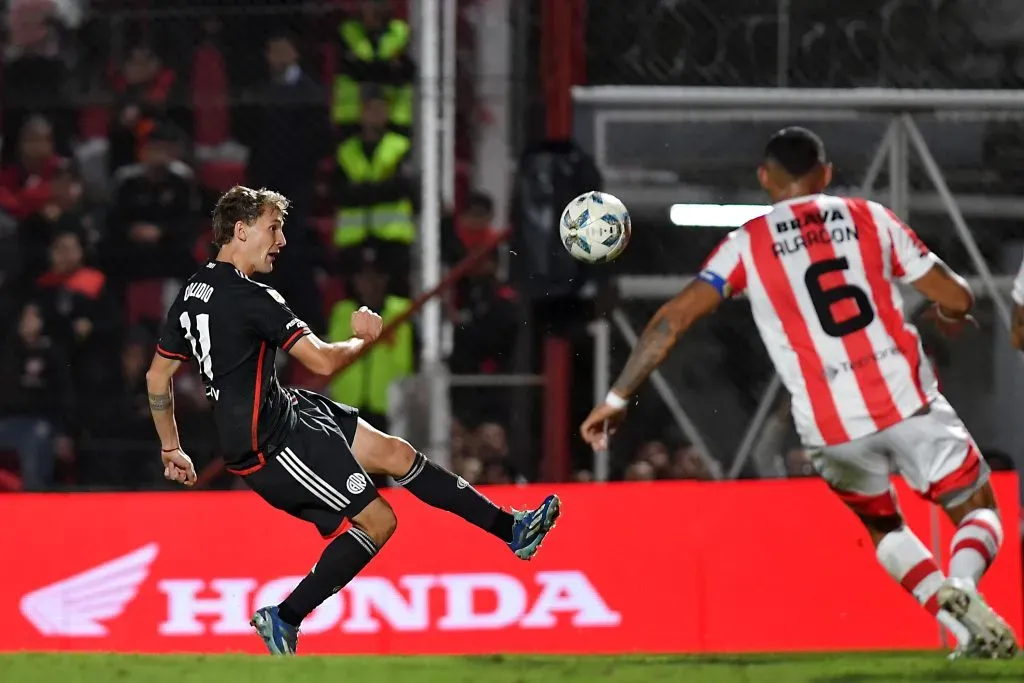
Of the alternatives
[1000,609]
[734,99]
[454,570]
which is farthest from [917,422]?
[734,99]

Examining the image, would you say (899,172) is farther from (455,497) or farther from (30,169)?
(30,169)

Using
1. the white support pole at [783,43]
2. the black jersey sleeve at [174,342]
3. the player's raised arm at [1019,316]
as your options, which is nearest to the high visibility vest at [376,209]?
the white support pole at [783,43]

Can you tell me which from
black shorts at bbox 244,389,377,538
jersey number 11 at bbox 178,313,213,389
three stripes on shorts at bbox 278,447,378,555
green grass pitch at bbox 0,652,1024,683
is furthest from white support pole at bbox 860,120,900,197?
jersey number 11 at bbox 178,313,213,389

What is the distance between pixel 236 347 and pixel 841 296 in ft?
6.83

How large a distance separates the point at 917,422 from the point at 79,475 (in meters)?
4.79

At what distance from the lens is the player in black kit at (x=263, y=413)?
5840 millimetres

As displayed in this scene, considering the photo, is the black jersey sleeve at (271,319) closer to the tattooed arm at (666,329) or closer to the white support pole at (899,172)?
the tattooed arm at (666,329)

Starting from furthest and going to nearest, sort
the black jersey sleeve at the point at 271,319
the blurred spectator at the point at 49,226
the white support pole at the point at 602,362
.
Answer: the blurred spectator at the point at 49,226 → the white support pole at the point at 602,362 → the black jersey sleeve at the point at 271,319

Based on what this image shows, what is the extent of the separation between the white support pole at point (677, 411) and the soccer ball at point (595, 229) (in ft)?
6.40

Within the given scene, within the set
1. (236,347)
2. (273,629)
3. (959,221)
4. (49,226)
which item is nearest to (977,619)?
(273,629)

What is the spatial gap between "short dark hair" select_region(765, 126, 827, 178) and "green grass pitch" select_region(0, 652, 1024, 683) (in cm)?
172

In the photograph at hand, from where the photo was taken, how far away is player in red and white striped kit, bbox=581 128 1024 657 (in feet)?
19.9

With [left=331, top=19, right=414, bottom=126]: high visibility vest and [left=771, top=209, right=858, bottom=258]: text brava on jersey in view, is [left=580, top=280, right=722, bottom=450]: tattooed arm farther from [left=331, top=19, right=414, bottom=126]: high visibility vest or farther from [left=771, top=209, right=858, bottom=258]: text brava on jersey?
[left=331, top=19, right=414, bottom=126]: high visibility vest

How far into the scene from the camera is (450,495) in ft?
20.6
